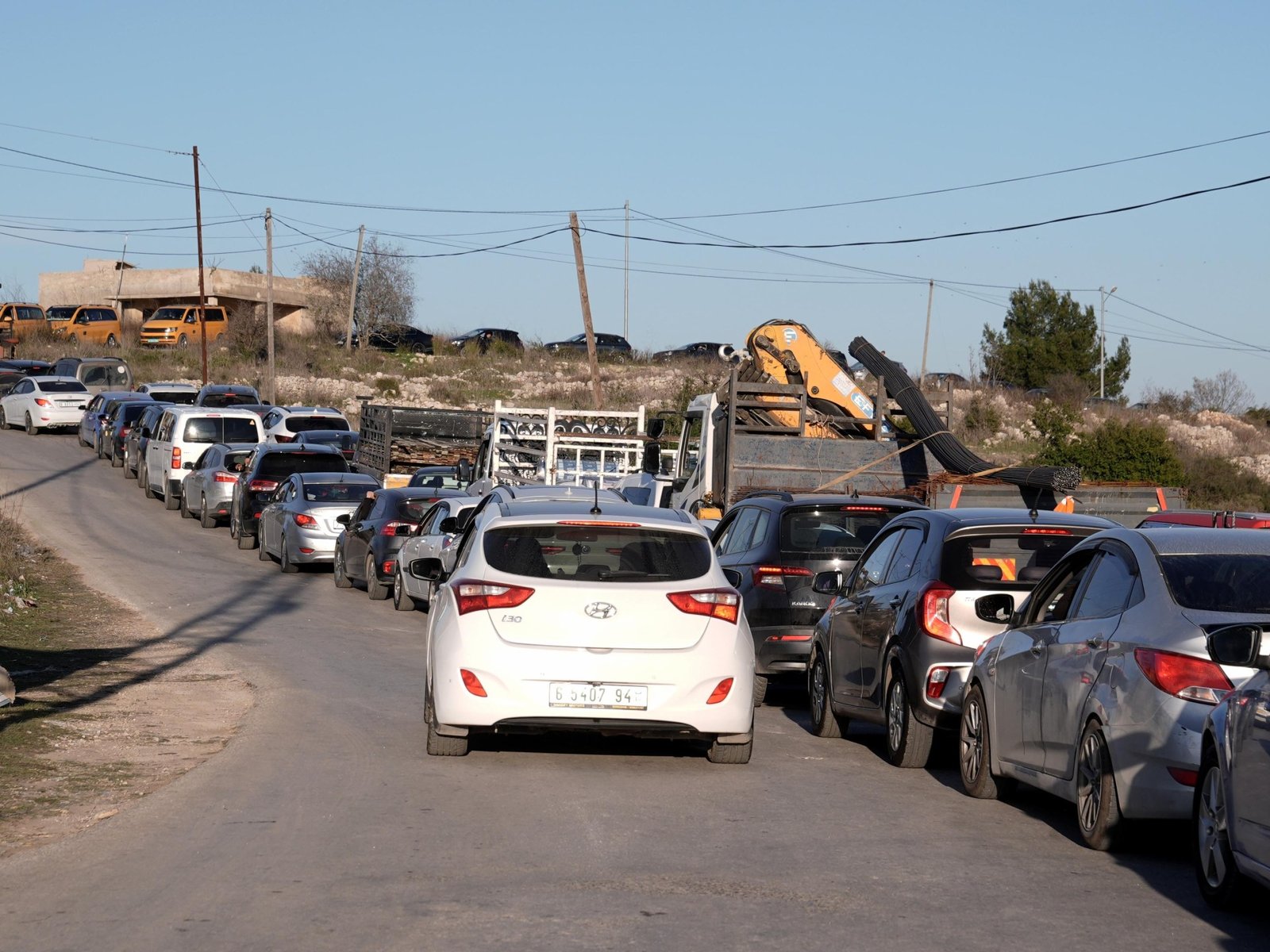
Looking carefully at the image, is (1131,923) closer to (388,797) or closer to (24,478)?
(388,797)

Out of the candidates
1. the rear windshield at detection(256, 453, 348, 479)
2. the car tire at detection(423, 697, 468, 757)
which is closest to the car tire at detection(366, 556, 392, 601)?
the rear windshield at detection(256, 453, 348, 479)

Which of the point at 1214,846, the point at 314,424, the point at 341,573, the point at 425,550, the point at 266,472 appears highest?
the point at 1214,846

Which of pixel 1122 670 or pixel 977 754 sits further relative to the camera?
pixel 977 754

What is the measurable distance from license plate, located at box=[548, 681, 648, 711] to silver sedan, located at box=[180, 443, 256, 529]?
73.6 feet

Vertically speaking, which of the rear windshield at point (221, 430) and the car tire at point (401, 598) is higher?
the rear windshield at point (221, 430)

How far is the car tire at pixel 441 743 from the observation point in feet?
32.9

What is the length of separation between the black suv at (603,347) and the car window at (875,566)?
64910mm

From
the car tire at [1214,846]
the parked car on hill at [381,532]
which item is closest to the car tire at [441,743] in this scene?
the car tire at [1214,846]

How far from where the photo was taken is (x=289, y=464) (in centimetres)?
2912

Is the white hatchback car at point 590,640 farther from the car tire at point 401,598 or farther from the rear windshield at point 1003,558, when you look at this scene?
the car tire at point 401,598

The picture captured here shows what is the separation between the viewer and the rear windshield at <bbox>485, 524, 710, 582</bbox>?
9.80 meters

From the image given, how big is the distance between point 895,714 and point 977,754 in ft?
4.35

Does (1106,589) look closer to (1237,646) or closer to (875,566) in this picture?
(1237,646)

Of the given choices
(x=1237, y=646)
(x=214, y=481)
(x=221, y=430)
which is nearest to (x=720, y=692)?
(x=1237, y=646)
